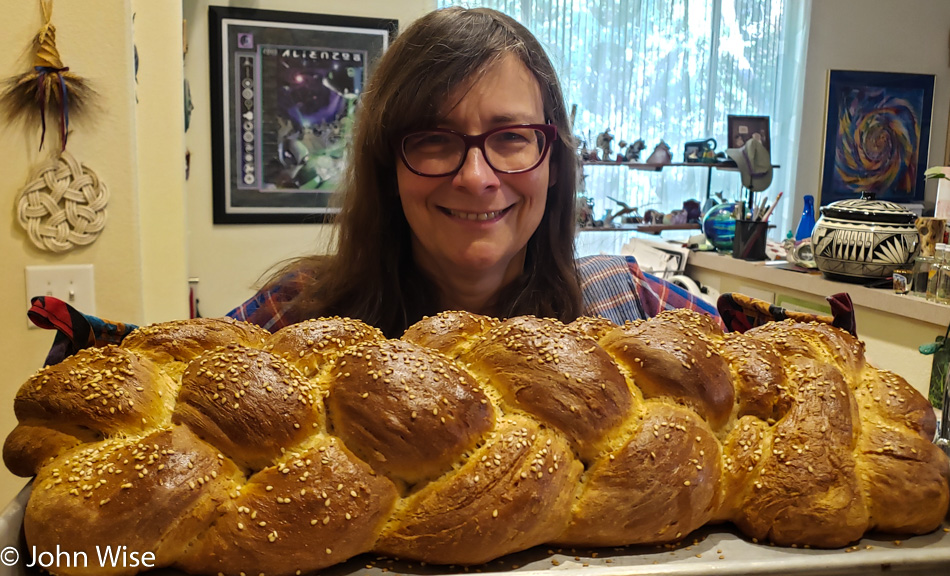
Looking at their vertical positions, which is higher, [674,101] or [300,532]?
[674,101]

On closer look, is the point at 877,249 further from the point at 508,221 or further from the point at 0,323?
the point at 0,323

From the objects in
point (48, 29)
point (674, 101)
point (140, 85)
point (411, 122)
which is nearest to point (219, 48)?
point (140, 85)

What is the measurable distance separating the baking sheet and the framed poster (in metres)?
3.17

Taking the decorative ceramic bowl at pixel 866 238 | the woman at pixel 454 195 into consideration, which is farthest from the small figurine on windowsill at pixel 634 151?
the woman at pixel 454 195

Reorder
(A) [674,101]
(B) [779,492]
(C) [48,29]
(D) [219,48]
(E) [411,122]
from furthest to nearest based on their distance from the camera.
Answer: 1. (A) [674,101]
2. (D) [219,48]
3. (C) [48,29]
4. (E) [411,122]
5. (B) [779,492]

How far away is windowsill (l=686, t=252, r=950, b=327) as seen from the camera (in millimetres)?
2230

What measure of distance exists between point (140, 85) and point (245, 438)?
1522mm

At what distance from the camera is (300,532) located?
70cm

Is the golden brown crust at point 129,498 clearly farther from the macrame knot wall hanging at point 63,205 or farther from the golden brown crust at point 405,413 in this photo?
the macrame knot wall hanging at point 63,205

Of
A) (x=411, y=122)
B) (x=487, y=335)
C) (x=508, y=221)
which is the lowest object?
(x=487, y=335)

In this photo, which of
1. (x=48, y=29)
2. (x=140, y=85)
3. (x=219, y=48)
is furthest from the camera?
(x=219, y=48)

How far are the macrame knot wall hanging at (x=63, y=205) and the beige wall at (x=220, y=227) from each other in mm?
1944

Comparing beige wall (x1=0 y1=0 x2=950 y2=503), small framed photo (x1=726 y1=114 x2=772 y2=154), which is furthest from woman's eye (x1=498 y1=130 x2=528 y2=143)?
small framed photo (x1=726 y1=114 x2=772 y2=154)

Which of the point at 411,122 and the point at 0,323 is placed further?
the point at 0,323
